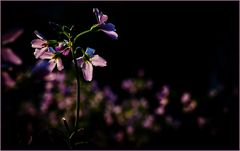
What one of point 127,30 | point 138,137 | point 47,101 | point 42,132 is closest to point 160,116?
point 138,137

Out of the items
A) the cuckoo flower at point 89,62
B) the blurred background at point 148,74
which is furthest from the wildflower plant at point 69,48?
the blurred background at point 148,74

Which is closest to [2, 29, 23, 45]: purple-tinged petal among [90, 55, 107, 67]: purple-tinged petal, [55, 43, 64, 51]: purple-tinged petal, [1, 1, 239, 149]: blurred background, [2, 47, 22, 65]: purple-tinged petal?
[2, 47, 22, 65]: purple-tinged petal

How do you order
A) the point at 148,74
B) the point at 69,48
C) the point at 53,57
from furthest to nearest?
the point at 148,74 < the point at 53,57 < the point at 69,48

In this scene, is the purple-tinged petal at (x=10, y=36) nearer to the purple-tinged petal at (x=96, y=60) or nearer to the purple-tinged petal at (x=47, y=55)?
the purple-tinged petal at (x=47, y=55)

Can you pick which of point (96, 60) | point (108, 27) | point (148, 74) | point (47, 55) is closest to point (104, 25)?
point (108, 27)

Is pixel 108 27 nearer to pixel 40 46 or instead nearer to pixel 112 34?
pixel 112 34

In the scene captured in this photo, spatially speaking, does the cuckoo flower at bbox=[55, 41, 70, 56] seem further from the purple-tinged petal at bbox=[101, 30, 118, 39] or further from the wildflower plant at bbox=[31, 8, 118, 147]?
the purple-tinged petal at bbox=[101, 30, 118, 39]
